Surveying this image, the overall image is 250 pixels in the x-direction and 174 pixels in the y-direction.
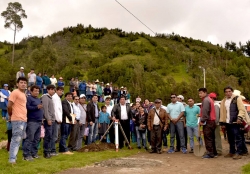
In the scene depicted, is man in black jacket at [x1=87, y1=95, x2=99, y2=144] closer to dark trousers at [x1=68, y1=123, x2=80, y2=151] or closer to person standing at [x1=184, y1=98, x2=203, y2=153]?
dark trousers at [x1=68, y1=123, x2=80, y2=151]

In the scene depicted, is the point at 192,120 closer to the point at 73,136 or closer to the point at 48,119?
the point at 73,136

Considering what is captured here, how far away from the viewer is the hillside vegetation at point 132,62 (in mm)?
39700

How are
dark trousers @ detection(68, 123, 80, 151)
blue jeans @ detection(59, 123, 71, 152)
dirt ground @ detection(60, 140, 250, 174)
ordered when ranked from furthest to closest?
dark trousers @ detection(68, 123, 80, 151) → blue jeans @ detection(59, 123, 71, 152) → dirt ground @ detection(60, 140, 250, 174)

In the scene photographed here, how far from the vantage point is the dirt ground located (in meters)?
7.25

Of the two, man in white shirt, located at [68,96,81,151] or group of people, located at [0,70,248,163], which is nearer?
group of people, located at [0,70,248,163]

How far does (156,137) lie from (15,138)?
A: 4.98m

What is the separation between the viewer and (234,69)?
57.6 metres

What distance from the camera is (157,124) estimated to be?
35.4ft

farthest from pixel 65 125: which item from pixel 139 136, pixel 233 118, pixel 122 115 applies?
pixel 233 118

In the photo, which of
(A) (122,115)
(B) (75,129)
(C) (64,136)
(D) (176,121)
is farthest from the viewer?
(A) (122,115)

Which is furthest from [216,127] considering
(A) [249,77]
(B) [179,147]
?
(A) [249,77]

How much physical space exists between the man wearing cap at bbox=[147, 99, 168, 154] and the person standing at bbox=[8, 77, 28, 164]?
4.67 meters

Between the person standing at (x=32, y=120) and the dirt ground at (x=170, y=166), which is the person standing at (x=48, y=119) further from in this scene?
the dirt ground at (x=170, y=166)

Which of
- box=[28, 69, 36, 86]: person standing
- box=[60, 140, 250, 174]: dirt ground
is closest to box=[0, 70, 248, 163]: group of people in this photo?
box=[60, 140, 250, 174]: dirt ground
